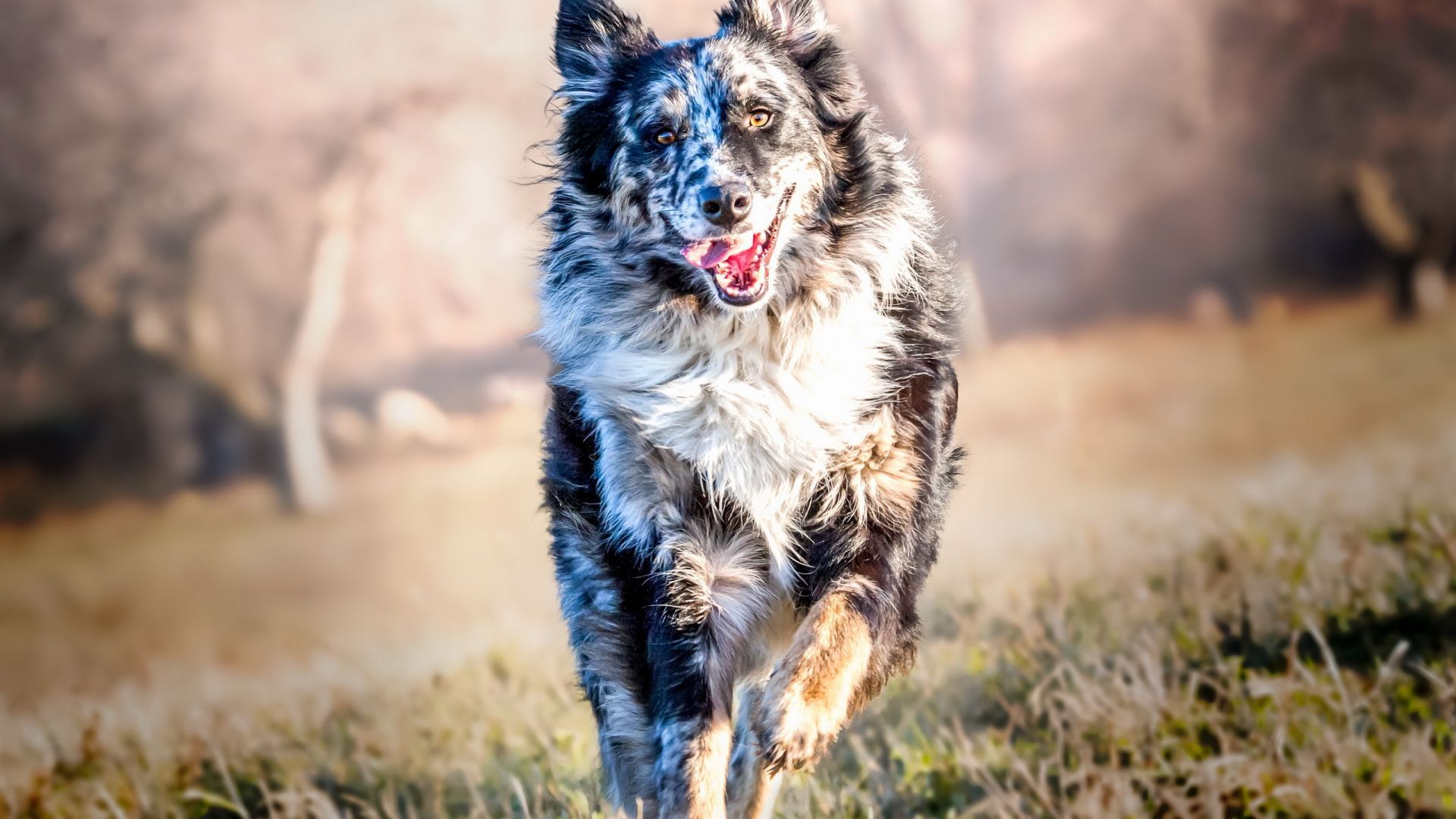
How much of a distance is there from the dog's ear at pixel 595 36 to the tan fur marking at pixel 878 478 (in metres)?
1.40

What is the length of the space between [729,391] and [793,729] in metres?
0.97

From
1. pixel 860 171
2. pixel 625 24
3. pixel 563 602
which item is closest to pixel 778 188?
pixel 860 171

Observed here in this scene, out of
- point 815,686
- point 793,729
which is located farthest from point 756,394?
point 793,729

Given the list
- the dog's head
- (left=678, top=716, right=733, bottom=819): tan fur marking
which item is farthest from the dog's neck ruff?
(left=678, top=716, right=733, bottom=819): tan fur marking

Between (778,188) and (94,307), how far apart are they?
28.9 feet

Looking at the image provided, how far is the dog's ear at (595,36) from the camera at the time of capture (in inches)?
150

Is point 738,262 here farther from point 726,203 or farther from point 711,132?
point 711,132

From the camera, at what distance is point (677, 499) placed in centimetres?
347

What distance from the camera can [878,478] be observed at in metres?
3.39

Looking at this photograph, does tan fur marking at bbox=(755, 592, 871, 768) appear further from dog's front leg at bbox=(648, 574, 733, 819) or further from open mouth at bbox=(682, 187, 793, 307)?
open mouth at bbox=(682, 187, 793, 307)

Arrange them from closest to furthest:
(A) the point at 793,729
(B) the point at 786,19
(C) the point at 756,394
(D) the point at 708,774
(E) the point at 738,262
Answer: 1. (A) the point at 793,729
2. (D) the point at 708,774
3. (E) the point at 738,262
4. (C) the point at 756,394
5. (B) the point at 786,19

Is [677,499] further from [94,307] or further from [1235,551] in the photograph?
[94,307]

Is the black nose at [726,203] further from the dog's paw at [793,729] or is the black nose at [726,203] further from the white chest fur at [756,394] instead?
the dog's paw at [793,729]

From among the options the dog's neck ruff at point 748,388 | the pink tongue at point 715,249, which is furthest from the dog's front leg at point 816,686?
the pink tongue at point 715,249
